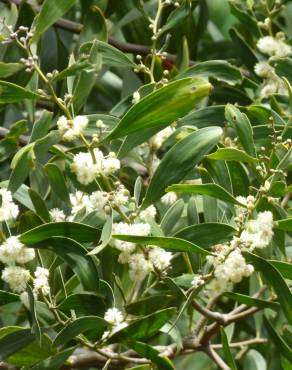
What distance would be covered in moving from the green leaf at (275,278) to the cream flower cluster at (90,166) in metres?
0.22

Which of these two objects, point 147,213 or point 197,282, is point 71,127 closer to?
point 147,213

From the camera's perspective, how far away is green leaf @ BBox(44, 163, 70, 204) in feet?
4.84

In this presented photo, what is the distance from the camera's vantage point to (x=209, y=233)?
145 cm

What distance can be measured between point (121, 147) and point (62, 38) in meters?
0.94

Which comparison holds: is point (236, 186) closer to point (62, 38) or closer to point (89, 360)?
point (89, 360)

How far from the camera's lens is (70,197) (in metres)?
1.56

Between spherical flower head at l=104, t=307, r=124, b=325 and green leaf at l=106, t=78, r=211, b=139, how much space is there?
0.79 feet

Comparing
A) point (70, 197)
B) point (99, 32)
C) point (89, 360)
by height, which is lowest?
point (89, 360)

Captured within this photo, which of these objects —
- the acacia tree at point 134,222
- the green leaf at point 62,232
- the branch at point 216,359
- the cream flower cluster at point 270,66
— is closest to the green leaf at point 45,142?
the acacia tree at point 134,222

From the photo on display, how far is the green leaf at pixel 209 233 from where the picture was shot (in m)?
1.44

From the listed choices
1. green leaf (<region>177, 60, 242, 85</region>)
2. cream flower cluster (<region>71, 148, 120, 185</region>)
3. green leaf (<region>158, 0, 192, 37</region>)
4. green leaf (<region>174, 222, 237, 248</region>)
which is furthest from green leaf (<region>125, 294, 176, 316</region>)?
green leaf (<region>158, 0, 192, 37</region>)

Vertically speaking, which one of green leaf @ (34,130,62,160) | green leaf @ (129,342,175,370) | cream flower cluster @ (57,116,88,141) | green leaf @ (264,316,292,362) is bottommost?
green leaf @ (264,316,292,362)

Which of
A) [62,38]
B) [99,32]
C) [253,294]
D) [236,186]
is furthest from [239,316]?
[62,38]

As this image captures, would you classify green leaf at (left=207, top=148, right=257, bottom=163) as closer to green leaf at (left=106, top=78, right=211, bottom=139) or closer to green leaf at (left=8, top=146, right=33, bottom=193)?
green leaf at (left=106, top=78, right=211, bottom=139)
